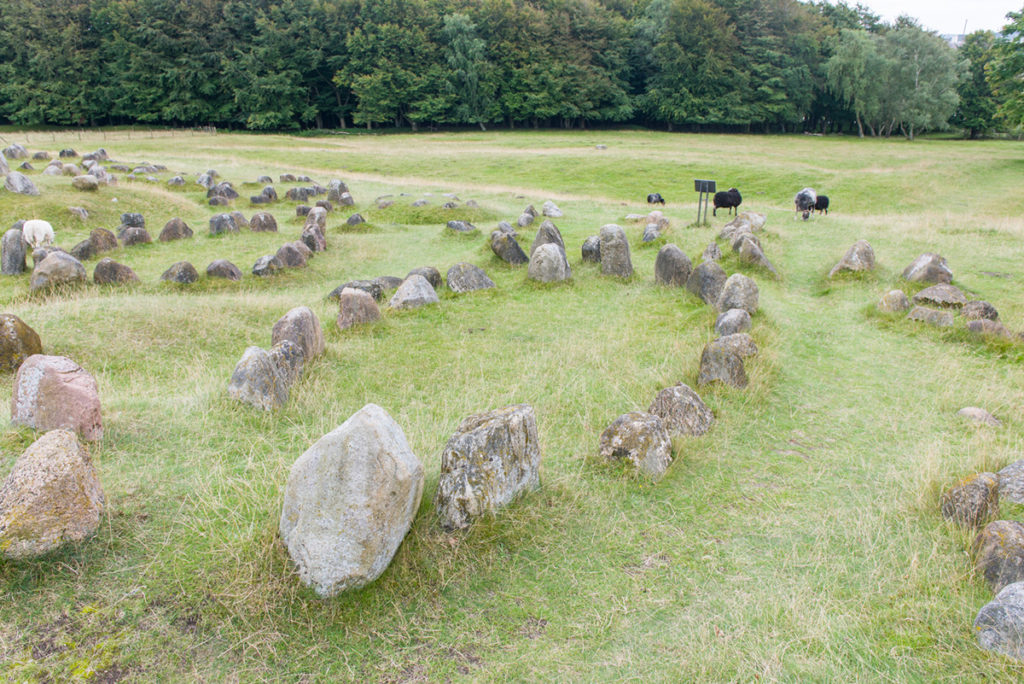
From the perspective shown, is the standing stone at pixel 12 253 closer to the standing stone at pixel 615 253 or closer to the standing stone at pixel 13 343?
the standing stone at pixel 13 343

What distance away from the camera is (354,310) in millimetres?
10109

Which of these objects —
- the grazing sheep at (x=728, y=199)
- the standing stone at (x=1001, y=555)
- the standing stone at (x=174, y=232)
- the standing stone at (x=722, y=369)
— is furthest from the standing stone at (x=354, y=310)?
the grazing sheep at (x=728, y=199)

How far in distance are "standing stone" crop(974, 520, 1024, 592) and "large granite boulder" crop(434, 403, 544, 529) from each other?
10.9 ft

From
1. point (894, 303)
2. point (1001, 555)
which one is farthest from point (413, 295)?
point (1001, 555)

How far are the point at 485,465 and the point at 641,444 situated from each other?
180cm

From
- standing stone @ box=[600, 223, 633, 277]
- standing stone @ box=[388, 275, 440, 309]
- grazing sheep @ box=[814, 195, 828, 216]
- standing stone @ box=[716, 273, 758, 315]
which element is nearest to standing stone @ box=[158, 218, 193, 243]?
standing stone @ box=[388, 275, 440, 309]

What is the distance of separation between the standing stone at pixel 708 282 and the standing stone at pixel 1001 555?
23.3 ft

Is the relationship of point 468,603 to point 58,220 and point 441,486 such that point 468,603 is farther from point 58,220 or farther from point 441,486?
point 58,220

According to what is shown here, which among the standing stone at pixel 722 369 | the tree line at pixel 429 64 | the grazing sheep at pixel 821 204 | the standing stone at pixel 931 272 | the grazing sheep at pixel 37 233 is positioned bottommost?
the standing stone at pixel 722 369

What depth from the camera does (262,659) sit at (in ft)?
12.3

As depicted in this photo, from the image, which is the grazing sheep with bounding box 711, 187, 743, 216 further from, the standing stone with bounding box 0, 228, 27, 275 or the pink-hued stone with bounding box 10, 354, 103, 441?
the pink-hued stone with bounding box 10, 354, 103, 441

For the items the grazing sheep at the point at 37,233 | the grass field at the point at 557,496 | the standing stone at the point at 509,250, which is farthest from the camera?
the standing stone at the point at 509,250

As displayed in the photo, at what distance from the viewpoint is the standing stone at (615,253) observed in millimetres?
13359

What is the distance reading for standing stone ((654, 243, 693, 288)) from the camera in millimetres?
12523
